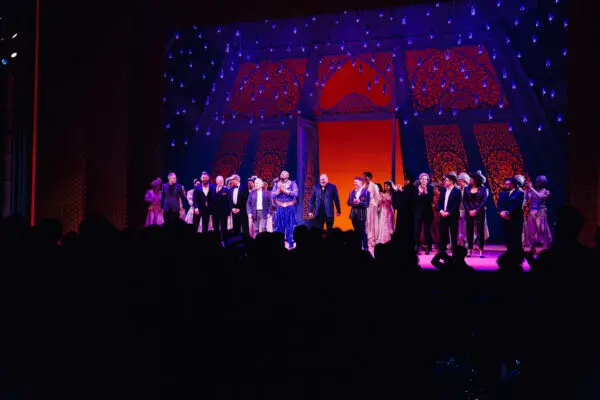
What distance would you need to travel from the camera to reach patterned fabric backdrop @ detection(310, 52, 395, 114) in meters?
12.8

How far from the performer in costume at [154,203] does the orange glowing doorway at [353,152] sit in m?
5.37

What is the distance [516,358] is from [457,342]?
0.25 metres

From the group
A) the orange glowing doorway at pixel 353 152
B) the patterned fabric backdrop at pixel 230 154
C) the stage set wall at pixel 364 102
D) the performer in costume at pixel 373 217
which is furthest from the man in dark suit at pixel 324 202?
the patterned fabric backdrop at pixel 230 154

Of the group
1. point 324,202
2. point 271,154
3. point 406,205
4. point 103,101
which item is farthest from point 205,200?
point 406,205

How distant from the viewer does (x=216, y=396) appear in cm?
229

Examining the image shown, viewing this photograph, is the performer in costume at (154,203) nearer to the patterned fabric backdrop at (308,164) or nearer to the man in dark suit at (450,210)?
the patterned fabric backdrop at (308,164)

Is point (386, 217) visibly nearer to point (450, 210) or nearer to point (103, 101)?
point (450, 210)

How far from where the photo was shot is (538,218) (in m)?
9.02

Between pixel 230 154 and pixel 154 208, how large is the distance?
14.1 feet

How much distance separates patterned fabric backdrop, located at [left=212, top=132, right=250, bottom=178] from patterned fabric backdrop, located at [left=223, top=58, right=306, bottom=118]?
51 cm

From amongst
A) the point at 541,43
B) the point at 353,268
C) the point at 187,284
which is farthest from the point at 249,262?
the point at 541,43

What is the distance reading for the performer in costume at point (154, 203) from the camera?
9.15 meters

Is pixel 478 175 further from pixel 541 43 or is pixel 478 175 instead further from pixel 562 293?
pixel 562 293

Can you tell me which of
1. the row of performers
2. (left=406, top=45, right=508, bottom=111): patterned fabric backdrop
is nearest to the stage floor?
the row of performers
